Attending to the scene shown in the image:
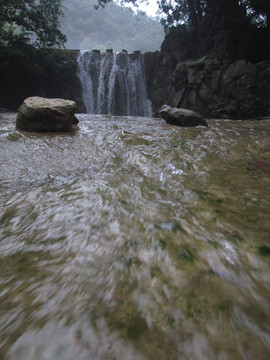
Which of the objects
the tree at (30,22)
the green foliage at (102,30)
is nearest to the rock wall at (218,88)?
the tree at (30,22)

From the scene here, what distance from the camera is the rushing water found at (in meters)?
0.76

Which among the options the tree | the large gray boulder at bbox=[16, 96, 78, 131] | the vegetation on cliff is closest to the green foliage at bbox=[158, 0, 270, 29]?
the vegetation on cliff

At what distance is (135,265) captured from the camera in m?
1.17

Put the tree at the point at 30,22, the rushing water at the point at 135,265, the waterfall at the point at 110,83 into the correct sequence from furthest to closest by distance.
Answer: the waterfall at the point at 110,83
the tree at the point at 30,22
the rushing water at the point at 135,265

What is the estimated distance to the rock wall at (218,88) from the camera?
33.3ft

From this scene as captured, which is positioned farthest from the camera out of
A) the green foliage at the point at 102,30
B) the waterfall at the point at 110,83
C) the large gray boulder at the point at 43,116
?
the green foliage at the point at 102,30

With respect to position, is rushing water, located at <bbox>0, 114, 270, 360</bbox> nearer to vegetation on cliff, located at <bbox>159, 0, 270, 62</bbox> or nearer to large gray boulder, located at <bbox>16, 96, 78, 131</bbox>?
large gray boulder, located at <bbox>16, 96, 78, 131</bbox>

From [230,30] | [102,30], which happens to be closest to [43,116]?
[230,30]

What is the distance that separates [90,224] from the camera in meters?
1.58

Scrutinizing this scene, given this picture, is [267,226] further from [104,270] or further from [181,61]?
[181,61]

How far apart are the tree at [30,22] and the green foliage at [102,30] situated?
188ft

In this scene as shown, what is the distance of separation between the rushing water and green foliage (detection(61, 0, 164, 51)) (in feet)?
238

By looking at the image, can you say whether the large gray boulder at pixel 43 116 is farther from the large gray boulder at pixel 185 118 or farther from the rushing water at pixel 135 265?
the large gray boulder at pixel 185 118

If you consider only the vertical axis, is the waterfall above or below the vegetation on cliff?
below
